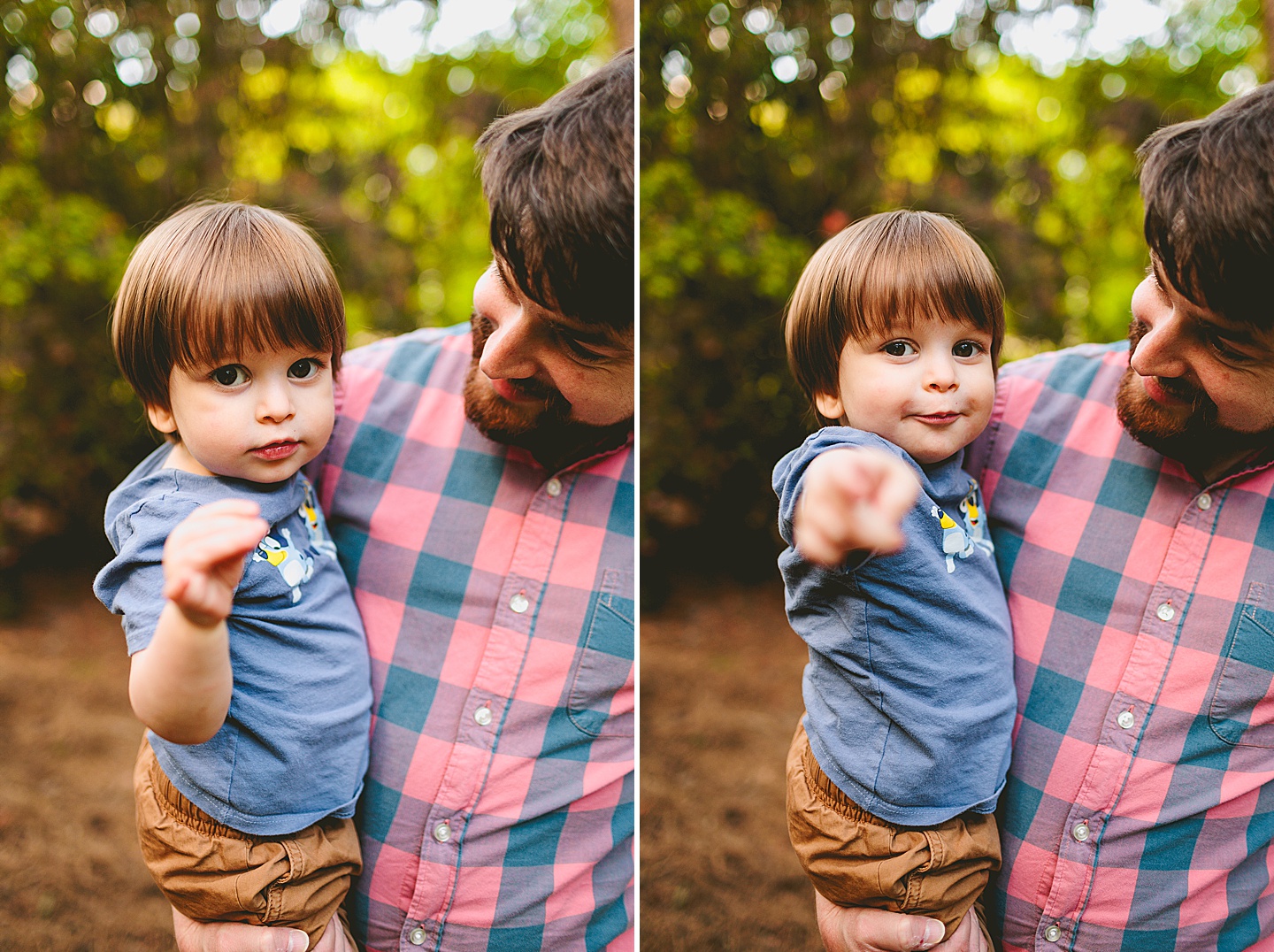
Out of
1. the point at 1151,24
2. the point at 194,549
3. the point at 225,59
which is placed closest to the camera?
the point at 194,549

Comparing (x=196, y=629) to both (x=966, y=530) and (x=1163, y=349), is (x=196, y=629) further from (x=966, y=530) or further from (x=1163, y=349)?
(x=1163, y=349)

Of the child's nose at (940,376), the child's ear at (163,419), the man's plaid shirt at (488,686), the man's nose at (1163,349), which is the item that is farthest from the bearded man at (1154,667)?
the child's ear at (163,419)

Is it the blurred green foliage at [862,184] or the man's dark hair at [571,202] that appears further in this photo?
the blurred green foliage at [862,184]

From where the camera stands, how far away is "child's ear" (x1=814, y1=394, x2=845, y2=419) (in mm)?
1037

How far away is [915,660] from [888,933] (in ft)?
1.03

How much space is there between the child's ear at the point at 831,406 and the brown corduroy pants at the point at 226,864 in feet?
2.47

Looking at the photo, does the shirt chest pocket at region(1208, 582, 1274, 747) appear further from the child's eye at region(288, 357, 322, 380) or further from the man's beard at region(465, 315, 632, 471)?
the child's eye at region(288, 357, 322, 380)

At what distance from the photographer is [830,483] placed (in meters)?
0.72

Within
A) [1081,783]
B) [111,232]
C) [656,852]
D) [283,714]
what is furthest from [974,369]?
[111,232]

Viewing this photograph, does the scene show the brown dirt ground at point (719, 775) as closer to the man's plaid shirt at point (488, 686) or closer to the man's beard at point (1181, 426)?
the man's plaid shirt at point (488, 686)

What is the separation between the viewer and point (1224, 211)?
872 mm

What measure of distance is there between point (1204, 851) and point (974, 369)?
60 centimetres

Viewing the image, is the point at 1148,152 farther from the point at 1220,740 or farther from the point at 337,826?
the point at 337,826

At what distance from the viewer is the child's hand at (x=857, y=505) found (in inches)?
27.6
